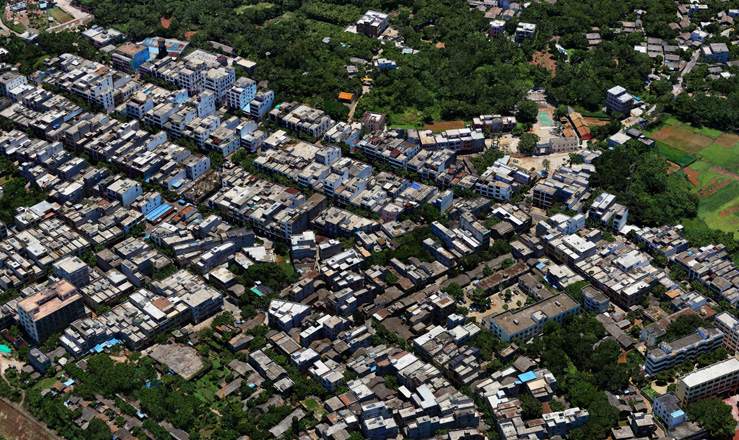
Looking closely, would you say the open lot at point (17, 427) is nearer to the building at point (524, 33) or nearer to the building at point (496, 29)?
the building at point (496, 29)

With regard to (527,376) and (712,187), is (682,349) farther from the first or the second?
(712,187)

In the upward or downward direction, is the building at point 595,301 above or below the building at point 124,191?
above

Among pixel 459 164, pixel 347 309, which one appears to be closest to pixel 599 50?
pixel 459 164

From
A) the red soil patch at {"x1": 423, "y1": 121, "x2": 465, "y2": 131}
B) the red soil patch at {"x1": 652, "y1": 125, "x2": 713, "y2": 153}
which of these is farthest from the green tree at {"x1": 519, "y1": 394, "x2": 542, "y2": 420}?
the red soil patch at {"x1": 652, "y1": 125, "x2": 713, "y2": 153}

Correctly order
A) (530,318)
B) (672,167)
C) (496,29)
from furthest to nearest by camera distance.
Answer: (496,29) < (672,167) < (530,318)

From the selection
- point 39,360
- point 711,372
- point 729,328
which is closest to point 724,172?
point 729,328

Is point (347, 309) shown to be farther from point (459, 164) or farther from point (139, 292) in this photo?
point (459, 164)

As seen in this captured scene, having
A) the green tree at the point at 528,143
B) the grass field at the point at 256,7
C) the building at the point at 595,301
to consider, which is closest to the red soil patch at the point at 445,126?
the green tree at the point at 528,143
